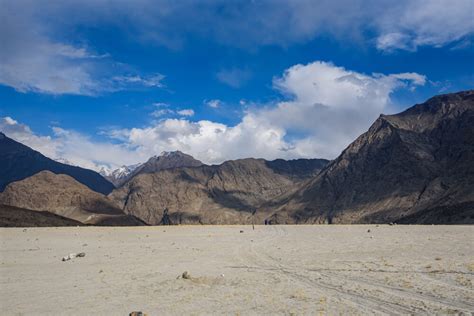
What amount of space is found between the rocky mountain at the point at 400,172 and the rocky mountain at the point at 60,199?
239 ft

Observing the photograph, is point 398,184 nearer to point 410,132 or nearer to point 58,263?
point 410,132

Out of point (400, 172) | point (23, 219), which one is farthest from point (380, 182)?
point (23, 219)

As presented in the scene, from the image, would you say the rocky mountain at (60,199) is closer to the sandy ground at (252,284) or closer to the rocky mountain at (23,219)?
the rocky mountain at (23,219)

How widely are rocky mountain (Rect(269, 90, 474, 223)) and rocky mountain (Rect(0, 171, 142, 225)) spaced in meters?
72.9

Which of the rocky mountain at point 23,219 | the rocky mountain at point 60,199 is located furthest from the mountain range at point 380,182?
the rocky mountain at point 23,219

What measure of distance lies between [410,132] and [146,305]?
175 meters

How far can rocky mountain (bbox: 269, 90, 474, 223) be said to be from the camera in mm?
128750

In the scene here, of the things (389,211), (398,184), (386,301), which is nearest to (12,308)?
(386,301)

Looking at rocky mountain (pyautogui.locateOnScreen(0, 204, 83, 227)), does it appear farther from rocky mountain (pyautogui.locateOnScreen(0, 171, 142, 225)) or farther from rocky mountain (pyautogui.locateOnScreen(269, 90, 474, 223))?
rocky mountain (pyautogui.locateOnScreen(269, 90, 474, 223))

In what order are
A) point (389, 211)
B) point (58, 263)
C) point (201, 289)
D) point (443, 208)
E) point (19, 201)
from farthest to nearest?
point (19, 201), point (389, 211), point (443, 208), point (58, 263), point (201, 289)

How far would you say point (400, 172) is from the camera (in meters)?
154

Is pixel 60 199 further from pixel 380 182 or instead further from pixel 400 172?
pixel 400 172

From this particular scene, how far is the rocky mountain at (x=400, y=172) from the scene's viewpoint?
129 metres

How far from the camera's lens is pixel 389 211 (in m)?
133
